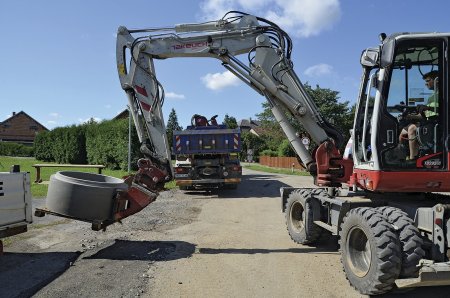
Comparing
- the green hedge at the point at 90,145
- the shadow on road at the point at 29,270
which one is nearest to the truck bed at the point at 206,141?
the shadow on road at the point at 29,270

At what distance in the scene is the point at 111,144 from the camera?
96.5ft

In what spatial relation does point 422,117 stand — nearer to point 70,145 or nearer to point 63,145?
point 70,145

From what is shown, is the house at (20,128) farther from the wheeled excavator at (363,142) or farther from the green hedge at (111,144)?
the wheeled excavator at (363,142)

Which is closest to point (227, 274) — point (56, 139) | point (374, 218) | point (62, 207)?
point (374, 218)

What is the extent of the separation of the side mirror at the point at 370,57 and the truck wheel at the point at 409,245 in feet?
6.53

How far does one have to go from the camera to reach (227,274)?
5719 millimetres

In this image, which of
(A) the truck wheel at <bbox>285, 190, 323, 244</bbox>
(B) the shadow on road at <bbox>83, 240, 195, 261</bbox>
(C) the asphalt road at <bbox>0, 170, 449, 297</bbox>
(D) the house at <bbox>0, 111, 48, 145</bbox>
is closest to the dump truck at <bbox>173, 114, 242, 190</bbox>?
(C) the asphalt road at <bbox>0, 170, 449, 297</bbox>

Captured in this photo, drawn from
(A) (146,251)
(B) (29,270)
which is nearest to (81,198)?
(B) (29,270)

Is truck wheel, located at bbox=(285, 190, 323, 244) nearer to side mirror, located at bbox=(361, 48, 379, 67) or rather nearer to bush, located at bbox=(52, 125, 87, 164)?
side mirror, located at bbox=(361, 48, 379, 67)

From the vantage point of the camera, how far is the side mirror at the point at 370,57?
17.2 ft

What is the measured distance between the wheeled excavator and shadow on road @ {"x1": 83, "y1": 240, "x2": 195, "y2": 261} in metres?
1.01

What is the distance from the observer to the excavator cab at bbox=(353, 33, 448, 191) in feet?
16.5

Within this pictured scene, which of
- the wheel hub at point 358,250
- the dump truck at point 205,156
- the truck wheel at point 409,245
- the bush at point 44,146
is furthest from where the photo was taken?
the bush at point 44,146

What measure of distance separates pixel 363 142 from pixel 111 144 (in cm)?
2577
